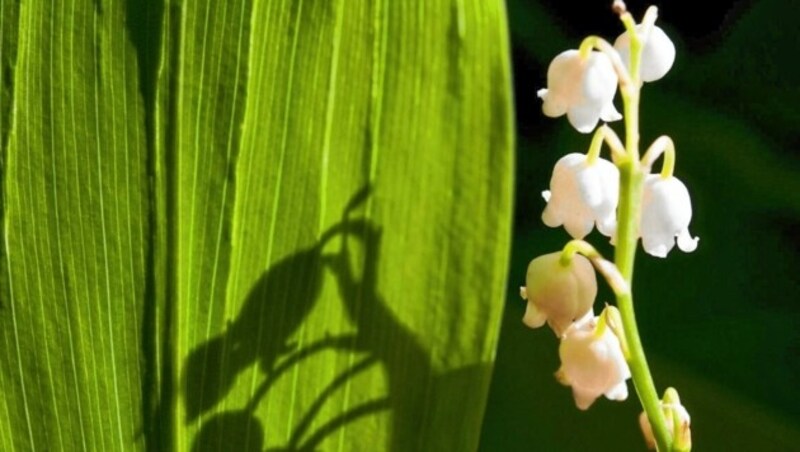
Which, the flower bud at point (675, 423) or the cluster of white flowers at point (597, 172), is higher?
the cluster of white flowers at point (597, 172)

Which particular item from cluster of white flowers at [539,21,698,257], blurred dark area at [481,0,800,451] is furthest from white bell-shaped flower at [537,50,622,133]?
blurred dark area at [481,0,800,451]

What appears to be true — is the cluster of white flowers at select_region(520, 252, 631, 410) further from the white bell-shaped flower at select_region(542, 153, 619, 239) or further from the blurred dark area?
the blurred dark area

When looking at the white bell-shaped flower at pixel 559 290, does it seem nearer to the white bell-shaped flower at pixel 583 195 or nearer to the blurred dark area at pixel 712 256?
the white bell-shaped flower at pixel 583 195

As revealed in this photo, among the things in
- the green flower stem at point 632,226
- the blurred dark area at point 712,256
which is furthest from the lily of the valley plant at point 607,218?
the blurred dark area at point 712,256

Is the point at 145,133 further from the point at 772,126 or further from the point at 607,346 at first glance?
the point at 772,126

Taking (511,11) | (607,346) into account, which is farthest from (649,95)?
(607,346)

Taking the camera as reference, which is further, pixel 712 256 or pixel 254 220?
pixel 712 256

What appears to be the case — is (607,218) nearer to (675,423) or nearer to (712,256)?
(675,423)

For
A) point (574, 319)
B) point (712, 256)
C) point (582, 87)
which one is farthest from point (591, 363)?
point (712, 256)
